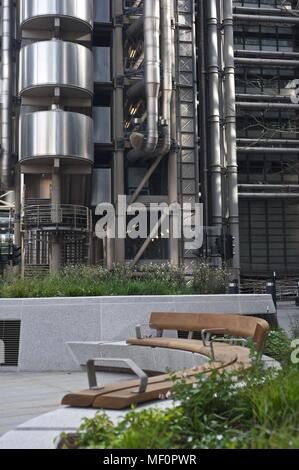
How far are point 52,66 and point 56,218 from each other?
7.99 metres

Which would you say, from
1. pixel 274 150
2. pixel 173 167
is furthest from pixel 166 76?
pixel 274 150

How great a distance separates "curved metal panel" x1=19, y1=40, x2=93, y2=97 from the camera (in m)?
30.2

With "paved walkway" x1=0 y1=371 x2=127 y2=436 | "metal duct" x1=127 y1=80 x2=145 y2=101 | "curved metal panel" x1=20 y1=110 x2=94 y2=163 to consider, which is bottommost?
"paved walkway" x1=0 y1=371 x2=127 y2=436

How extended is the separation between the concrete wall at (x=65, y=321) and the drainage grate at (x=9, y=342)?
0.12 metres

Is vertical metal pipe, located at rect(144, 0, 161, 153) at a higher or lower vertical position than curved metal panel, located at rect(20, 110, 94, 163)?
higher

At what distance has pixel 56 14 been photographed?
102 feet

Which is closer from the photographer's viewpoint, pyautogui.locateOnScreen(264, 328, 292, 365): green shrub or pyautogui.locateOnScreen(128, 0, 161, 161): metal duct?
pyautogui.locateOnScreen(264, 328, 292, 365): green shrub

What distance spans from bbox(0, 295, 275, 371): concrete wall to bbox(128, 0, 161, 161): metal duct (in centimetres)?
2241

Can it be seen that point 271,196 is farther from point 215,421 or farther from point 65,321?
point 215,421

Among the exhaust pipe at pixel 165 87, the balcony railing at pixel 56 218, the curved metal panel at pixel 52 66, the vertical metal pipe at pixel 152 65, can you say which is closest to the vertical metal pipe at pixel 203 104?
the exhaust pipe at pixel 165 87

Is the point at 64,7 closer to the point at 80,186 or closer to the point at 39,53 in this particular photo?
the point at 39,53

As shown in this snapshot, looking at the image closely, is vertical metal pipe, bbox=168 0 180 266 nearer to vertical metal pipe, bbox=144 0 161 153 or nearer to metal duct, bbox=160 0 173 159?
metal duct, bbox=160 0 173 159

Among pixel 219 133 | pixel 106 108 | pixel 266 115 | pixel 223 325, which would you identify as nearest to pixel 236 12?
pixel 266 115

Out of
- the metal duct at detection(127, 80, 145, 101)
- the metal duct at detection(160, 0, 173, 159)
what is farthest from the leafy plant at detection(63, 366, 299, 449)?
the metal duct at detection(127, 80, 145, 101)
